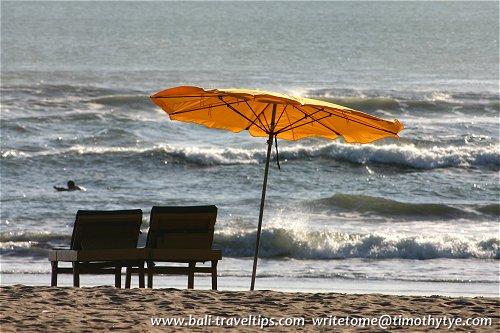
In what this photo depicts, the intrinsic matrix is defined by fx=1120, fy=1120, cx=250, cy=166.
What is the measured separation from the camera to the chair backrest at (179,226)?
1029cm

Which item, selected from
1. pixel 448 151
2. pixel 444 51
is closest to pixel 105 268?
pixel 448 151

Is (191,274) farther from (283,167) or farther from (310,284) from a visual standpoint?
(283,167)

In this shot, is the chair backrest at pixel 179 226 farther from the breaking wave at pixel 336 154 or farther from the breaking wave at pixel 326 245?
the breaking wave at pixel 336 154

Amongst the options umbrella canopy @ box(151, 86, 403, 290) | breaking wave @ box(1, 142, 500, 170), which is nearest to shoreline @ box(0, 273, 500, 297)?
umbrella canopy @ box(151, 86, 403, 290)

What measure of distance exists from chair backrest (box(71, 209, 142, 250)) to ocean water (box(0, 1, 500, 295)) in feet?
9.38

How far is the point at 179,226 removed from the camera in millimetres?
10336

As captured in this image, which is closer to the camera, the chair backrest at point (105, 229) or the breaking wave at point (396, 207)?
the chair backrest at point (105, 229)

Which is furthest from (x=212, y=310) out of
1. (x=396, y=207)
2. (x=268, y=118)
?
(x=396, y=207)

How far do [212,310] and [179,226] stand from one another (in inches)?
84.6

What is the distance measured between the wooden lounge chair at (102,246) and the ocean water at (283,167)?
9.40 ft

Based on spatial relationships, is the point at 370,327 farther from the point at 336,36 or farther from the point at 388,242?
the point at 336,36

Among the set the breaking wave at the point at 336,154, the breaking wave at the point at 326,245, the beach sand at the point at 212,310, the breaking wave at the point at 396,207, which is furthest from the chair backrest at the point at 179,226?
the breaking wave at the point at 336,154

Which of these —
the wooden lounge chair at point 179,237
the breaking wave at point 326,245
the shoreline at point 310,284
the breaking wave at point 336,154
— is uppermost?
the breaking wave at point 336,154

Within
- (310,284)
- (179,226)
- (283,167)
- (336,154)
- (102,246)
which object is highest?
(336,154)
